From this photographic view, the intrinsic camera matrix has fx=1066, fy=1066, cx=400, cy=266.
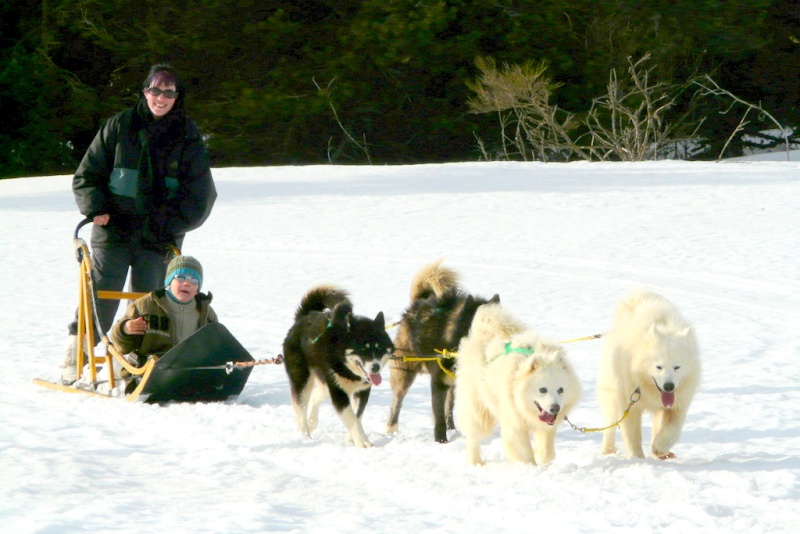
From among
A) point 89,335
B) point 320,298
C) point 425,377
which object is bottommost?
point 425,377

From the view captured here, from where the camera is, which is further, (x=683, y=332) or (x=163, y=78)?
(x=163, y=78)

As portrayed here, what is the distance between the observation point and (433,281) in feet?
17.2

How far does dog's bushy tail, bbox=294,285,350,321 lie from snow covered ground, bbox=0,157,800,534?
54 centimetres

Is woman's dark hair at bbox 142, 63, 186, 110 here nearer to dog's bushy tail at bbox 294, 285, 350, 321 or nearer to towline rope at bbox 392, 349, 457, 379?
dog's bushy tail at bbox 294, 285, 350, 321

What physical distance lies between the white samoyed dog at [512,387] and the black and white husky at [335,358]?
47 centimetres

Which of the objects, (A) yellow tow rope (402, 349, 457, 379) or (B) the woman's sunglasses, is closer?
(A) yellow tow rope (402, 349, 457, 379)

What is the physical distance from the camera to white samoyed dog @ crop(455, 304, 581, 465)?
152 inches

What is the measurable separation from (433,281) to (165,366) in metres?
1.36

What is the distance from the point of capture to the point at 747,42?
23.0 meters

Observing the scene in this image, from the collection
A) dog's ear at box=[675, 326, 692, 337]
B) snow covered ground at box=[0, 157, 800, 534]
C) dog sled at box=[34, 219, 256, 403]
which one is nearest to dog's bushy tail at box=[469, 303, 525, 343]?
snow covered ground at box=[0, 157, 800, 534]

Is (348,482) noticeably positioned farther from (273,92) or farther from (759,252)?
(273,92)

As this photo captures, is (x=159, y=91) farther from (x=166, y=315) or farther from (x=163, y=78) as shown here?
(x=166, y=315)

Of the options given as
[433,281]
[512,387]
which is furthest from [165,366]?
[512,387]

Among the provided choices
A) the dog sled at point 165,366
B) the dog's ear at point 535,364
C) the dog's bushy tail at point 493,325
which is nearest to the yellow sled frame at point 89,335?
the dog sled at point 165,366
